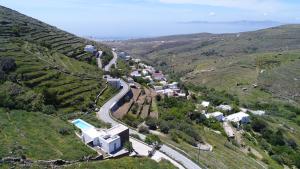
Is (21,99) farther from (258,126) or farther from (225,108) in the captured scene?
(225,108)

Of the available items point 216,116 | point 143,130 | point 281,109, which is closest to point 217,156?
point 143,130

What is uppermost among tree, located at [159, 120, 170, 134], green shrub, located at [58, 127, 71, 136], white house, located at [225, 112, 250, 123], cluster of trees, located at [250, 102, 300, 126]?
green shrub, located at [58, 127, 71, 136]

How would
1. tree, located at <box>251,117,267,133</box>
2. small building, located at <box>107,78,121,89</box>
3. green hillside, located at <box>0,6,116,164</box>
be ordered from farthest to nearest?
1. tree, located at <box>251,117,267,133</box>
2. small building, located at <box>107,78,121,89</box>
3. green hillside, located at <box>0,6,116,164</box>

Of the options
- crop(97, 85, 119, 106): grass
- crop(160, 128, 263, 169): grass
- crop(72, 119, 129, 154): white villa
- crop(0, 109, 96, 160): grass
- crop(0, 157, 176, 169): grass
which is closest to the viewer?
crop(0, 157, 176, 169): grass

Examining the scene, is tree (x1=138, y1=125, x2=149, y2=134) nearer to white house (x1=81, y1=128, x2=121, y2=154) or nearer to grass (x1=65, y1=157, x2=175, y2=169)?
white house (x1=81, y1=128, x2=121, y2=154)

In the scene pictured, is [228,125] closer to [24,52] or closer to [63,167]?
[24,52]

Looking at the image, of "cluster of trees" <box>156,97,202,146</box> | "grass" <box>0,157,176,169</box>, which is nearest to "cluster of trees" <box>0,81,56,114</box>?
"grass" <box>0,157,176,169</box>
